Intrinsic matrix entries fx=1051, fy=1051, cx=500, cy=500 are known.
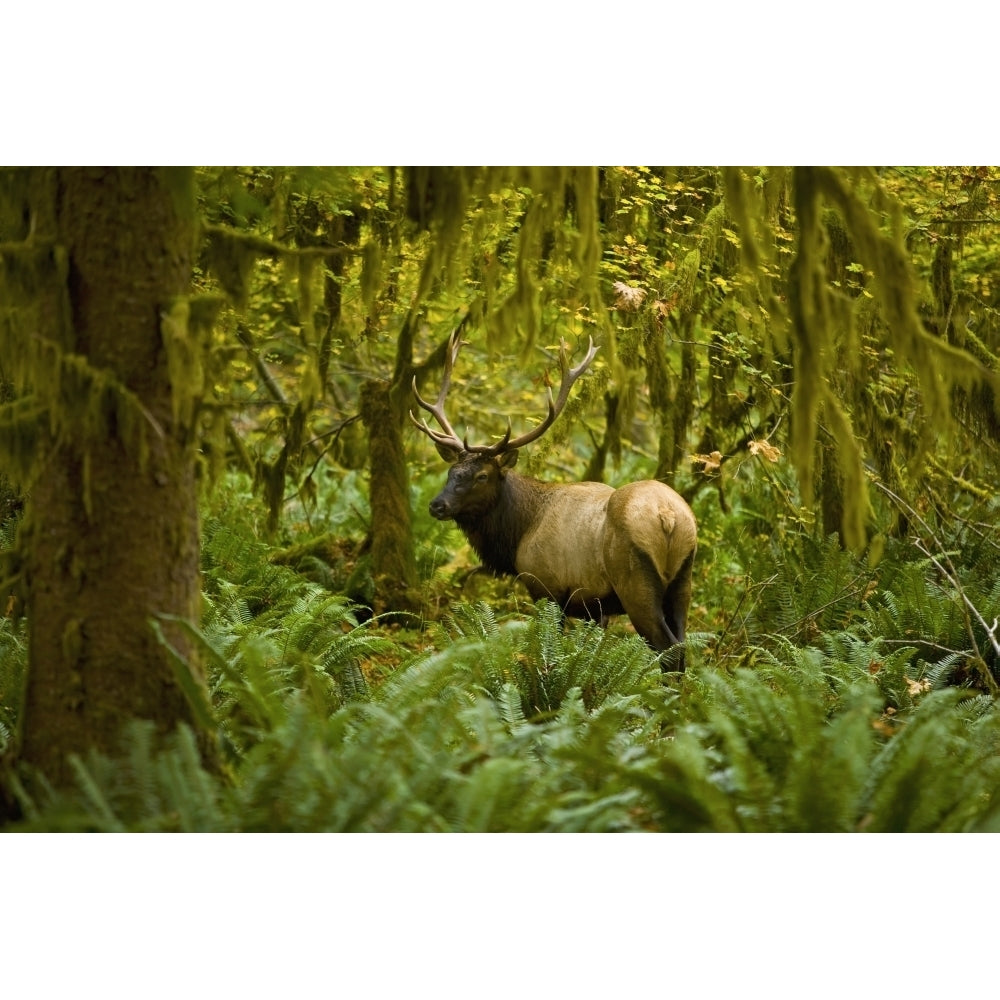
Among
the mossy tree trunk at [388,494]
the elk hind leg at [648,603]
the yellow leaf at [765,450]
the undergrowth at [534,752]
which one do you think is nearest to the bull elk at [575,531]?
the elk hind leg at [648,603]

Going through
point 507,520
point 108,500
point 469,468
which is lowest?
point 507,520

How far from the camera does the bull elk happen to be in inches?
277

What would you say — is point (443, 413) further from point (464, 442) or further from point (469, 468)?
point (469, 468)

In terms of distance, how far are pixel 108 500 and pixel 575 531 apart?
15.2 ft

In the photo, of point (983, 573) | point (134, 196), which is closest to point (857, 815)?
point (134, 196)

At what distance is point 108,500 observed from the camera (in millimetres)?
3369

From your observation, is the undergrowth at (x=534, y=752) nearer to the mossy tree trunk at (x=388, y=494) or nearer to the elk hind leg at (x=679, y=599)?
the elk hind leg at (x=679, y=599)

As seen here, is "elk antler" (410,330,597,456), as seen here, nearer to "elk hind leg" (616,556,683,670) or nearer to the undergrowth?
"elk hind leg" (616,556,683,670)

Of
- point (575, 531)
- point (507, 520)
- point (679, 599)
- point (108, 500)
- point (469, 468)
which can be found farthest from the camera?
point (507, 520)

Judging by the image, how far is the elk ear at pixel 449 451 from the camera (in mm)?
8023

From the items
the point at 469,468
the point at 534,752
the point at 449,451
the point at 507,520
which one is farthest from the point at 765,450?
the point at 534,752

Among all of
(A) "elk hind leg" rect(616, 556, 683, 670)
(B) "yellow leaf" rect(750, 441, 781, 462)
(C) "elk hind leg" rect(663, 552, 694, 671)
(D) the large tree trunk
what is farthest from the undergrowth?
(B) "yellow leaf" rect(750, 441, 781, 462)

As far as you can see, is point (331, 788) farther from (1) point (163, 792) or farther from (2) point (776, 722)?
(2) point (776, 722)

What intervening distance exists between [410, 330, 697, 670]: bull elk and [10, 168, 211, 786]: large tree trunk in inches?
157
